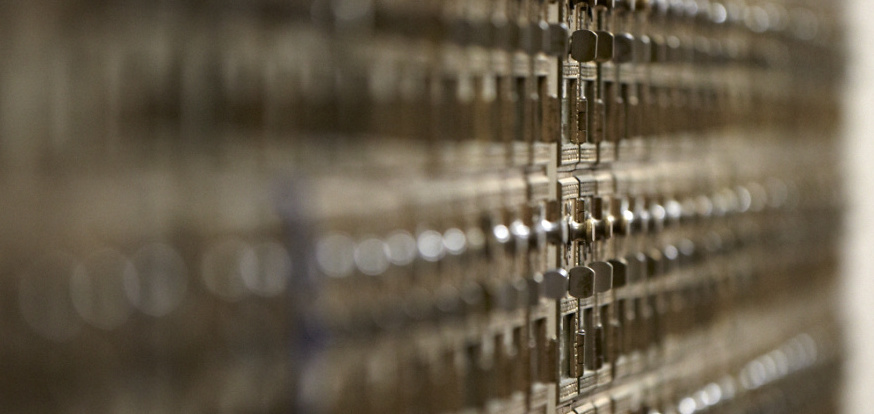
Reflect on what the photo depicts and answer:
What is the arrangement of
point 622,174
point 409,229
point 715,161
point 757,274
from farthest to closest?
point 757,274
point 715,161
point 622,174
point 409,229

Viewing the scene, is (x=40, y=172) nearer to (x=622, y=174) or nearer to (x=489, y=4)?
(x=489, y=4)

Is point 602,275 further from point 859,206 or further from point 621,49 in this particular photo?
point 859,206

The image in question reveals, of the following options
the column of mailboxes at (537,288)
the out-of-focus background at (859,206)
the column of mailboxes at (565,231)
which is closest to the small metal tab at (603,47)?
the column of mailboxes at (565,231)

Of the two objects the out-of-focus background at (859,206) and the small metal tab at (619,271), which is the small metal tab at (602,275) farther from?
the out-of-focus background at (859,206)

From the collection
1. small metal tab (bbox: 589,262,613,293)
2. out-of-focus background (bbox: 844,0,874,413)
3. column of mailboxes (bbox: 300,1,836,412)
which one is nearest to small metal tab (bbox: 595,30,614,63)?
column of mailboxes (bbox: 300,1,836,412)

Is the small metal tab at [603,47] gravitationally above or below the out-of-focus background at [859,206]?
above

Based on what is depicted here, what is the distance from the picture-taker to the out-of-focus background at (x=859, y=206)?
88.9 inches

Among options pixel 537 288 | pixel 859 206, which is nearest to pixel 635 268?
pixel 537 288

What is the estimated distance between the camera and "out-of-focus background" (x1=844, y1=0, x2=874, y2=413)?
7.41 ft

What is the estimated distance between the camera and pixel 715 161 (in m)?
1.66

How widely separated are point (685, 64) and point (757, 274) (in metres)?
0.50

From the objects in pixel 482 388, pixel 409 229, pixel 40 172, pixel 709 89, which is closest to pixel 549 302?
pixel 482 388

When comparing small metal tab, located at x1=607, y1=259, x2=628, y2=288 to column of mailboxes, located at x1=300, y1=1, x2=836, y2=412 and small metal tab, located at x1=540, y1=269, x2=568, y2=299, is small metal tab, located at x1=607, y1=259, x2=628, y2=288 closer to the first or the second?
column of mailboxes, located at x1=300, y1=1, x2=836, y2=412

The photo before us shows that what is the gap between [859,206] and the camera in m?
2.32
